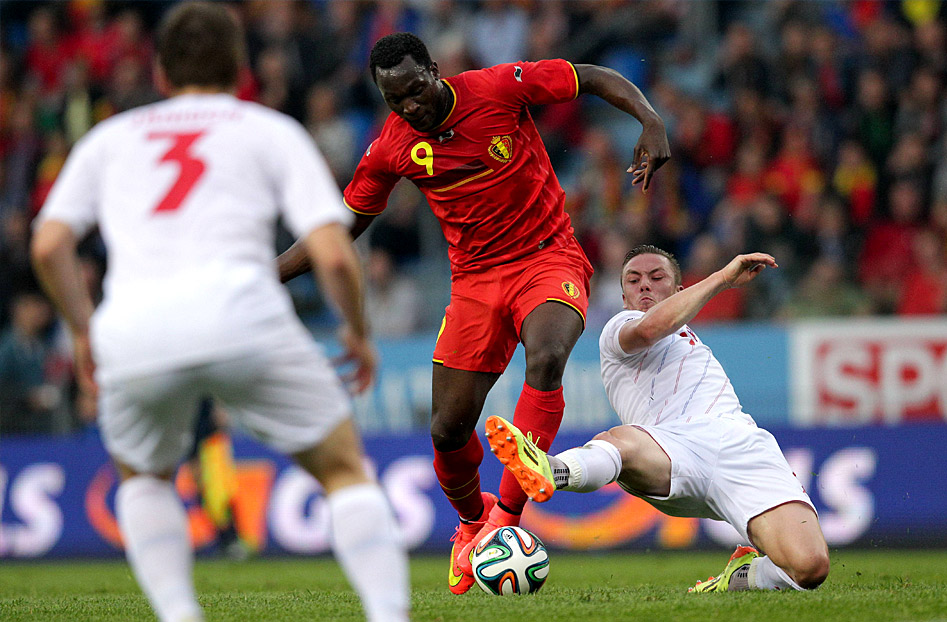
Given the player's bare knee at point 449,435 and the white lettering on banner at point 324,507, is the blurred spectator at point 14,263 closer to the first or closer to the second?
the white lettering on banner at point 324,507

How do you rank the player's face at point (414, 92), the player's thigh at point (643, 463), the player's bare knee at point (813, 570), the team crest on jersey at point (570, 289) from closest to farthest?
the player's bare knee at point (813, 570), the player's thigh at point (643, 463), the player's face at point (414, 92), the team crest on jersey at point (570, 289)

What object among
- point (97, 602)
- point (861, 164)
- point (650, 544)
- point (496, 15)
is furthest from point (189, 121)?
point (496, 15)

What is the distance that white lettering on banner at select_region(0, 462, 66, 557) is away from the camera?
11953 millimetres

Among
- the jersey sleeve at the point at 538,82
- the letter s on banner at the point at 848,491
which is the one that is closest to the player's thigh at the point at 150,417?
the jersey sleeve at the point at 538,82

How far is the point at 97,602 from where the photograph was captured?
6.02 metres

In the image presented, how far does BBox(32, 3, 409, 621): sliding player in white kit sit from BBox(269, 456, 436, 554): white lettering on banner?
763 centimetres

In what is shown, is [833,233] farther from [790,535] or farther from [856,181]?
[790,535]

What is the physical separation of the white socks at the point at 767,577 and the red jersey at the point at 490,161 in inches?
75.8

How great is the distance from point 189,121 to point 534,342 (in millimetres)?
2678

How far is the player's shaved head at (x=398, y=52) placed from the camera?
580cm

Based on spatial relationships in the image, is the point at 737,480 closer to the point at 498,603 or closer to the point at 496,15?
the point at 498,603

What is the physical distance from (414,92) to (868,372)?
661 cm

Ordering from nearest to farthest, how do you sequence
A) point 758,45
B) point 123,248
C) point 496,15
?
point 123,248
point 758,45
point 496,15

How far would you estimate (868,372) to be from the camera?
10.9 meters
